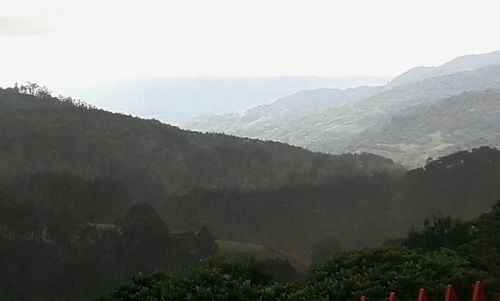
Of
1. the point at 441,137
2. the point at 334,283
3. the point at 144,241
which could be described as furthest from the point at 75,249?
the point at 441,137

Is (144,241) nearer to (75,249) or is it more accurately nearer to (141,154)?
(75,249)

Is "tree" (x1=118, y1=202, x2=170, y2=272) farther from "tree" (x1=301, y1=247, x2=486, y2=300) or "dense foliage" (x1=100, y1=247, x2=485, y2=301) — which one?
"tree" (x1=301, y1=247, x2=486, y2=300)

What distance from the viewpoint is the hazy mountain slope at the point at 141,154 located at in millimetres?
80188

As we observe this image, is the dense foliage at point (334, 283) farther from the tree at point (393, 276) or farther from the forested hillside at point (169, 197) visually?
the forested hillside at point (169, 197)

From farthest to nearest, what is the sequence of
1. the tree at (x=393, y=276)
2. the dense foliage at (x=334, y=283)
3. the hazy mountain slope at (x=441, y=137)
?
the hazy mountain slope at (x=441, y=137)
the dense foliage at (x=334, y=283)
the tree at (x=393, y=276)

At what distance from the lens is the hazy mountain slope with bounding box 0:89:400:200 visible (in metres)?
80.2

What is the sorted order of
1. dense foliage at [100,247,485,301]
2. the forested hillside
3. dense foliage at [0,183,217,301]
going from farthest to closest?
the forested hillside, dense foliage at [0,183,217,301], dense foliage at [100,247,485,301]

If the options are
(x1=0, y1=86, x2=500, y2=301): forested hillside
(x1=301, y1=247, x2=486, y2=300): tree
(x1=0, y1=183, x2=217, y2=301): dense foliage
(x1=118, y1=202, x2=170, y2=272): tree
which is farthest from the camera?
(x1=118, y1=202, x2=170, y2=272): tree

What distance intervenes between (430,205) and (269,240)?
22116 millimetres

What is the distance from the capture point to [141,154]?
89.1 meters

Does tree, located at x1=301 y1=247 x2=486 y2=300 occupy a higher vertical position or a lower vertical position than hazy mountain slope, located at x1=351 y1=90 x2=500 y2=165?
lower

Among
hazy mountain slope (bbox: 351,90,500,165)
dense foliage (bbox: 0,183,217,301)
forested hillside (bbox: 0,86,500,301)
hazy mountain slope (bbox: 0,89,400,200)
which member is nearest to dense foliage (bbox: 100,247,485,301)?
forested hillside (bbox: 0,86,500,301)

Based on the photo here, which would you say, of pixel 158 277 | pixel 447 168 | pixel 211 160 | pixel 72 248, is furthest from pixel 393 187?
pixel 158 277

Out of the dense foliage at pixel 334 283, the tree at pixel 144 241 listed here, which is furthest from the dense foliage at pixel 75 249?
the dense foliage at pixel 334 283
